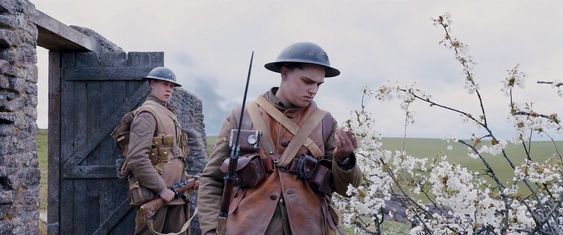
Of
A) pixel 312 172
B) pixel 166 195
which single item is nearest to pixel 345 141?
pixel 312 172

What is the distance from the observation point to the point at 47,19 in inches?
242

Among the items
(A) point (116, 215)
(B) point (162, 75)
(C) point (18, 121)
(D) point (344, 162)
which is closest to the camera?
(D) point (344, 162)

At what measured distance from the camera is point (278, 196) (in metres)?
3.26

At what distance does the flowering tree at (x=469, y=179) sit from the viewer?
11.7ft

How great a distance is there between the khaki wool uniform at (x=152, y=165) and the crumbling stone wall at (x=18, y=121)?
0.86 m

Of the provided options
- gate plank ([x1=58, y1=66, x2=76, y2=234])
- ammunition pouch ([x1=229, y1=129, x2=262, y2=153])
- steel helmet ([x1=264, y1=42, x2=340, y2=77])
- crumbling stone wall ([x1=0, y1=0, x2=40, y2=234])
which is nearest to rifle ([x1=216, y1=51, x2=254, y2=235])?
ammunition pouch ([x1=229, y1=129, x2=262, y2=153])

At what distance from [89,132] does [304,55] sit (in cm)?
490

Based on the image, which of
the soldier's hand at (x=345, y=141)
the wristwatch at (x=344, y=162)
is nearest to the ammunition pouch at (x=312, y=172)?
the wristwatch at (x=344, y=162)

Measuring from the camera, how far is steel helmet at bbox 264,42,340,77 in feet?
10.7

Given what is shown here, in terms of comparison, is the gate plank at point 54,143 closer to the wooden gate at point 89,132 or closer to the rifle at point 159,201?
the wooden gate at point 89,132

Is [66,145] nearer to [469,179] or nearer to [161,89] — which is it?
[161,89]

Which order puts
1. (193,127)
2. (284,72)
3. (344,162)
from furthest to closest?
(193,127)
(284,72)
(344,162)

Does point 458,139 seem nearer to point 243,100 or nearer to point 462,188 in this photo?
point 462,188

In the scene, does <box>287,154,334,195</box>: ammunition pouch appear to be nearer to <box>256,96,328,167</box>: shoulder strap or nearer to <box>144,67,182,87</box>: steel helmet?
<box>256,96,328,167</box>: shoulder strap
